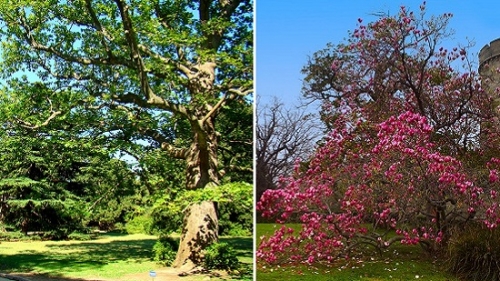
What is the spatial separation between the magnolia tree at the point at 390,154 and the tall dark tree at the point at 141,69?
74cm

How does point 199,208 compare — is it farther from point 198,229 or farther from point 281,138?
point 281,138

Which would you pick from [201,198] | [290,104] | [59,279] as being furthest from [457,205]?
[59,279]

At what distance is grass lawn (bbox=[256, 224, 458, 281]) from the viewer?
12.6 ft

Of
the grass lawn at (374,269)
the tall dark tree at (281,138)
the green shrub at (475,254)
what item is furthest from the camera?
the tall dark tree at (281,138)

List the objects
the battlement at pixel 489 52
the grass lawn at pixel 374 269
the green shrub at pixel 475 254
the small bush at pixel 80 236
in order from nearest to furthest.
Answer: the green shrub at pixel 475 254
the grass lawn at pixel 374 269
the battlement at pixel 489 52
the small bush at pixel 80 236

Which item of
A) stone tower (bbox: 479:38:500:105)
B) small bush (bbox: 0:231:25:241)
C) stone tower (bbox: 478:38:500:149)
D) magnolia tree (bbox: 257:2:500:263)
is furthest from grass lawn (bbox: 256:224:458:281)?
small bush (bbox: 0:231:25:241)

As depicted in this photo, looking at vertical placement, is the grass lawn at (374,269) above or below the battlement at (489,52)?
below

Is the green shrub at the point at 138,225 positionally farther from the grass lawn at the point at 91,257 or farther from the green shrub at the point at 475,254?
the green shrub at the point at 475,254

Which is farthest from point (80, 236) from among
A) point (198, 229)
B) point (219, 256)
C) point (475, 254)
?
point (475, 254)

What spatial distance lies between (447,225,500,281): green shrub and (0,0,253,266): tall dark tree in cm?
196

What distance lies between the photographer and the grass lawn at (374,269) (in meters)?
3.85

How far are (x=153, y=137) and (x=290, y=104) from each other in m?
1.38

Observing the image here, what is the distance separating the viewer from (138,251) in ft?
14.6

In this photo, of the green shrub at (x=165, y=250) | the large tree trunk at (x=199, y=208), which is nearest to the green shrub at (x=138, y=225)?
the green shrub at (x=165, y=250)
